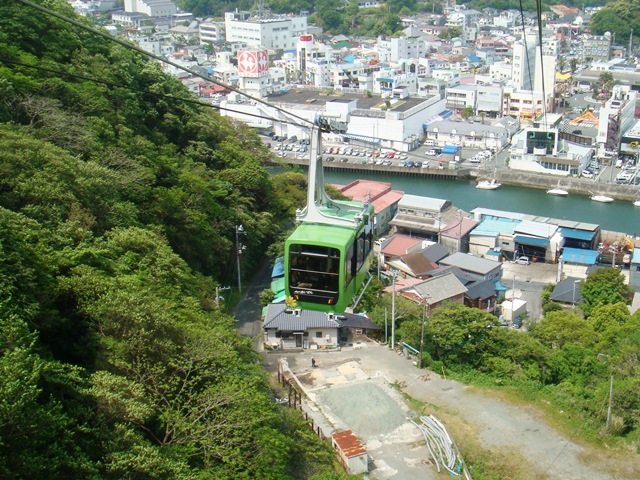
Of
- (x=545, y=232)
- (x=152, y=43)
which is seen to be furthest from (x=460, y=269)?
(x=152, y=43)

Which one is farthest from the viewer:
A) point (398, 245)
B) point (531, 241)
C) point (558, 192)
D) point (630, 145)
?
point (630, 145)

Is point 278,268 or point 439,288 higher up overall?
point 278,268

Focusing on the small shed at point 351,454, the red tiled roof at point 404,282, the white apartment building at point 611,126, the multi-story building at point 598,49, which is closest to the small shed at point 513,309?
the red tiled roof at point 404,282

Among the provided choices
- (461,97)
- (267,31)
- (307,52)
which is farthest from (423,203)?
(267,31)

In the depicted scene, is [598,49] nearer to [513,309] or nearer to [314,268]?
[513,309]

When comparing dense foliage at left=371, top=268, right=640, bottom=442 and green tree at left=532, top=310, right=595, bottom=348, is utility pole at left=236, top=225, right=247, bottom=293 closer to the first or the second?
dense foliage at left=371, top=268, right=640, bottom=442

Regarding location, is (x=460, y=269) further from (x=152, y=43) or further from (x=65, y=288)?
(x=152, y=43)
